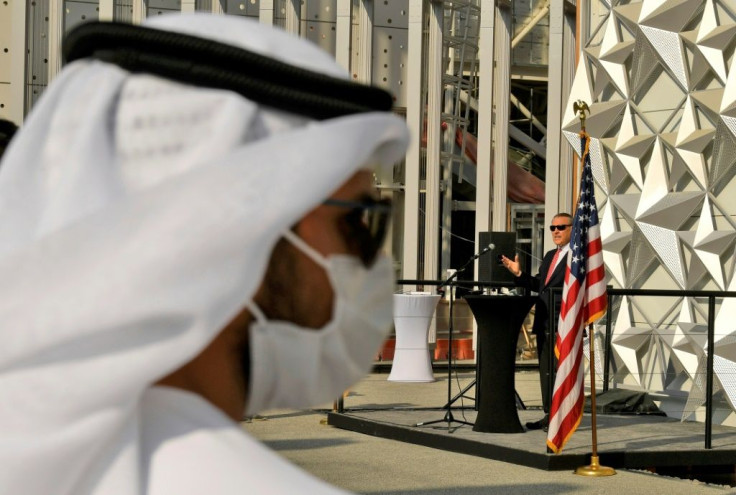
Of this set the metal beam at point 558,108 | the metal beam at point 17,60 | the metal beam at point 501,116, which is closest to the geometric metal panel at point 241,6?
the metal beam at point 17,60

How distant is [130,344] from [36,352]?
0.07 meters

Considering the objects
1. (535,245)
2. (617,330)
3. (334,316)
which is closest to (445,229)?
(535,245)

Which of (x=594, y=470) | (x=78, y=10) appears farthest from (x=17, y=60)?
(x=594, y=470)

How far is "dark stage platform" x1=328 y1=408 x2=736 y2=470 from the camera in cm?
769

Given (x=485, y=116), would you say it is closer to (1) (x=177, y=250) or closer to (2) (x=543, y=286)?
(2) (x=543, y=286)

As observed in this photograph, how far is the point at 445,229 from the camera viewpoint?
1738 cm

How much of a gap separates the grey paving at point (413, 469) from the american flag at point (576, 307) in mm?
321

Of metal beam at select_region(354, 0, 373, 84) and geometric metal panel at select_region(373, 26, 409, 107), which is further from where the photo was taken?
geometric metal panel at select_region(373, 26, 409, 107)

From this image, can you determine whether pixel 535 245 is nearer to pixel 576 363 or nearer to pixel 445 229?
pixel 445 229

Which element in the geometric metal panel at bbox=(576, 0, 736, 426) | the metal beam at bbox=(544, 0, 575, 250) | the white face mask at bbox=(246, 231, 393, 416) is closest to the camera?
the white face mask at bbox=(246, 231, 393, 416)

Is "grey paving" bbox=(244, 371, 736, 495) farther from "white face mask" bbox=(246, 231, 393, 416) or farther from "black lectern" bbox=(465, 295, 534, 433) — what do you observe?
"white face mask" bbox=(246, 231, 393, 416)

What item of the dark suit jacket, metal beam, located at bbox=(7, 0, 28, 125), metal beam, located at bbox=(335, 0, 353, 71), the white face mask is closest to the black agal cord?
the white face mask

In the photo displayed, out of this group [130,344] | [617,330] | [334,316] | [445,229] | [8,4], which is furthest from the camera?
[445,229]

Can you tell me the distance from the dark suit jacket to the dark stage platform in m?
0.81
